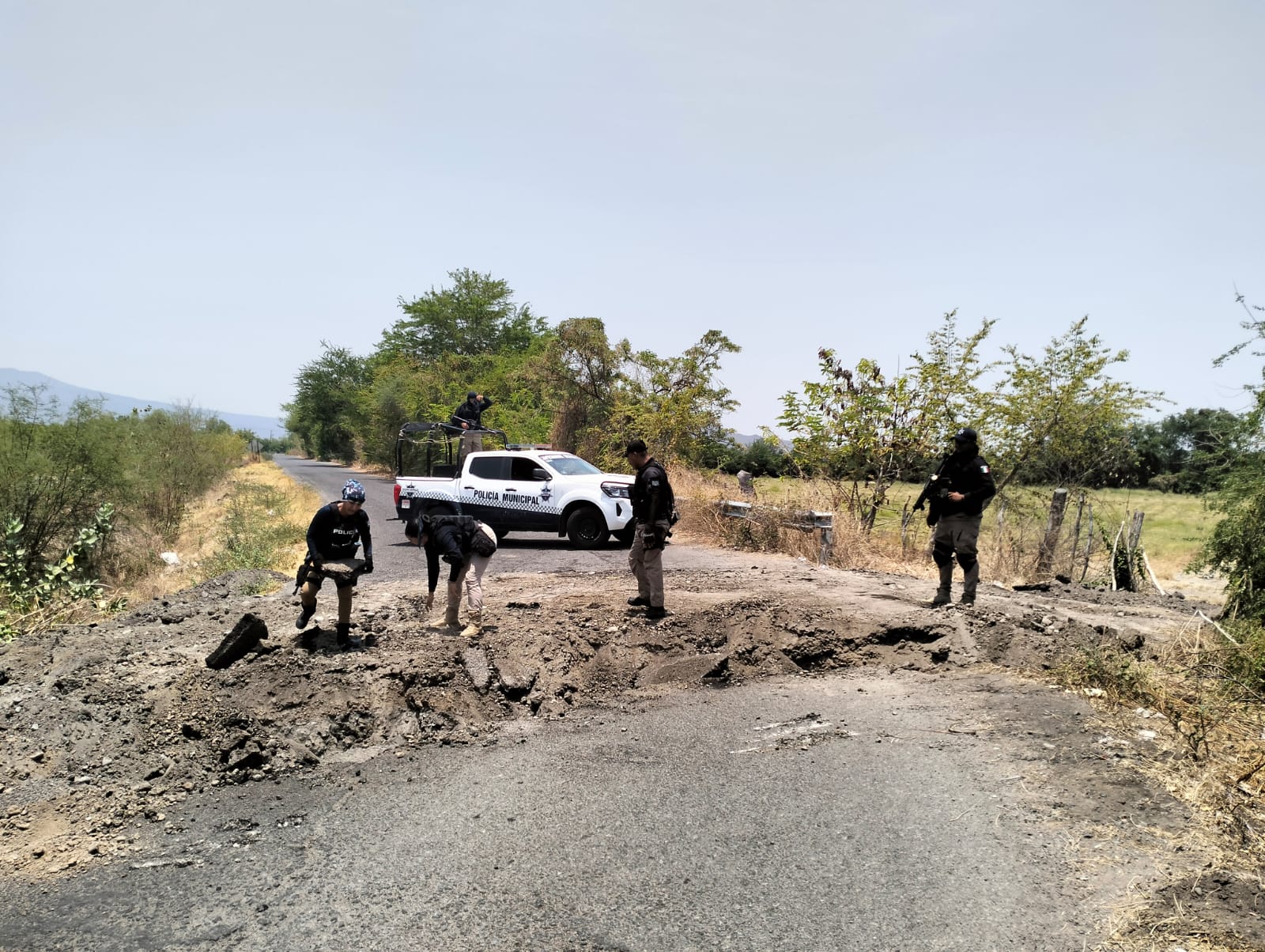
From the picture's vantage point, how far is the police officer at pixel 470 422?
17297mm

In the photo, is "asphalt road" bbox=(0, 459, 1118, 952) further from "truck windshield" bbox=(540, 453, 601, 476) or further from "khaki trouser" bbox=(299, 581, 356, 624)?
"truck windshield" bbox=(540, 453, 601, 476)

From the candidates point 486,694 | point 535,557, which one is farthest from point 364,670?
point 535,557

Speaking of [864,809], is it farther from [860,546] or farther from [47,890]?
[860,546]

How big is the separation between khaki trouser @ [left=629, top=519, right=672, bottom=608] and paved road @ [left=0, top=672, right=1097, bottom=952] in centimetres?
251

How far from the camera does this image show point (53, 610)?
36.3 ft

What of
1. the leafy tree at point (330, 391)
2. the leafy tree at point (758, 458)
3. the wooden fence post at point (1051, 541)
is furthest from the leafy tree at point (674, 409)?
the leafy tree at point (330, 391)

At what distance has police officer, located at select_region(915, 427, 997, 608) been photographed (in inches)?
344

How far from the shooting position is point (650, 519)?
833 cm

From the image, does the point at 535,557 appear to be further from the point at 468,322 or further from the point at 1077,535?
the point at 468,322

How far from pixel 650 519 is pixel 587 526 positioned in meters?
6.13

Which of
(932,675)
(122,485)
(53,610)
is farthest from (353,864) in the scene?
(122,485)

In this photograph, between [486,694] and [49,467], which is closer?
[486,694]

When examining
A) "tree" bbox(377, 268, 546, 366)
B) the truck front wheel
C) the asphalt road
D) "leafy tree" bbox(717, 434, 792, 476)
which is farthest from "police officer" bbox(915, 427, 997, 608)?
"tree" bbox(377, 268, 546, 366)

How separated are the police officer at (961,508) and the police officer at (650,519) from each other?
2895 millimetres
